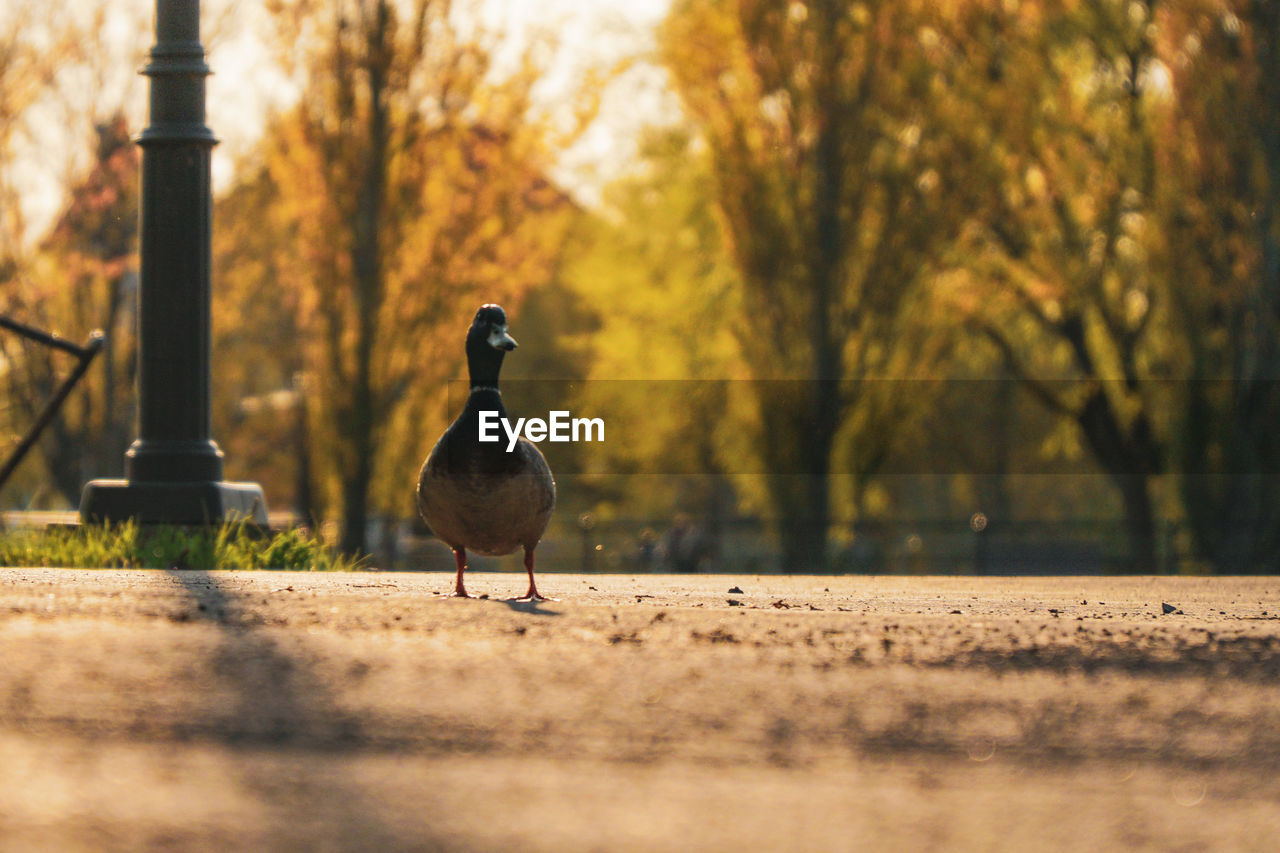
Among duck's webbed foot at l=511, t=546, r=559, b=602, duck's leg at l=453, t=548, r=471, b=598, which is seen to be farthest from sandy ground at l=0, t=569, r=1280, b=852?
duck's leg at l=453, t=548, r=471, b=598

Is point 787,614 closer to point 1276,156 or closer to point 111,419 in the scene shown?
point 1276,156

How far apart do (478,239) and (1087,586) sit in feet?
45.5

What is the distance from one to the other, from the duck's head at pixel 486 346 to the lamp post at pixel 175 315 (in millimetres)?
3209

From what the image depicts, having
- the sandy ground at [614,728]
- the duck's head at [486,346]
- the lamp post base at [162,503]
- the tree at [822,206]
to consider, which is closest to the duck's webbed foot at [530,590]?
the sandy ground at [614,728]

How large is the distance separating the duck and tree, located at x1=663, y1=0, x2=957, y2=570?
15233 millimetres

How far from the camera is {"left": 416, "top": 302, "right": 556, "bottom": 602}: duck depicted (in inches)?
233

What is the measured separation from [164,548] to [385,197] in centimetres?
1345

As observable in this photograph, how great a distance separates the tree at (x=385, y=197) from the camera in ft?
68.7

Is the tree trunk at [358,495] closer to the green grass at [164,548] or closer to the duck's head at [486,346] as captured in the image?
the green grass at [164,548]

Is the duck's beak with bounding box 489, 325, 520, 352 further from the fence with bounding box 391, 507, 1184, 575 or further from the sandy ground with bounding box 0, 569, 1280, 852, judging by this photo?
the fence with bounding box 391, 507, 1184, 575

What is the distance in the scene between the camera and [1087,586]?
8.89 metres

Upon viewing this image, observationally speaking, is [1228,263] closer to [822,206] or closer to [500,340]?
[822,206]

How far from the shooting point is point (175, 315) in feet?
30.5

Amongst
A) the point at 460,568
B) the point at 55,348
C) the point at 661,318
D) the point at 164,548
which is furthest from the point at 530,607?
the point at 661,318
